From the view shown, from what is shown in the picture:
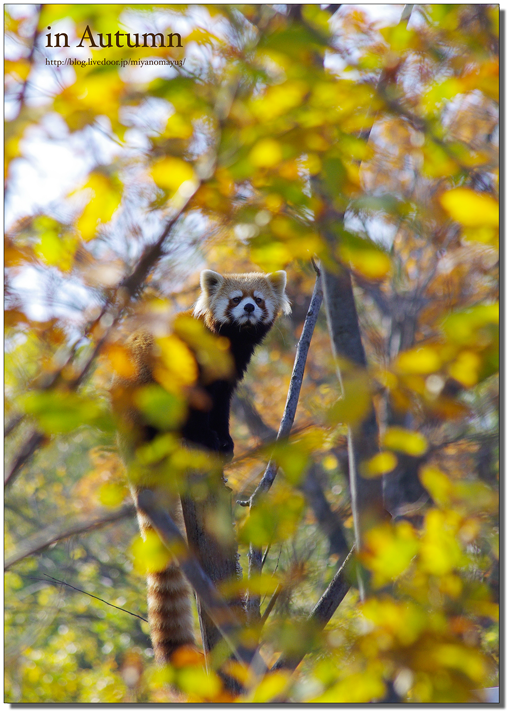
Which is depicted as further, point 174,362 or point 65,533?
point 174,362

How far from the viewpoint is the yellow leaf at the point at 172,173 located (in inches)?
76.3

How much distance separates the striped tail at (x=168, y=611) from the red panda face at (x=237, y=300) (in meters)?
2.04

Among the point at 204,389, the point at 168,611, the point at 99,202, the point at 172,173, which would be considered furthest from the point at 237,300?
the point at 99,202

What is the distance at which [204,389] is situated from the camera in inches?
160

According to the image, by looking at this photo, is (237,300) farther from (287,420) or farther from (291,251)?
(291,251)

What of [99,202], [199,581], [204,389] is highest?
[99,202]

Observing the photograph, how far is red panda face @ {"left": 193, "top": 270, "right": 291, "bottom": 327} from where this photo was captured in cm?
506

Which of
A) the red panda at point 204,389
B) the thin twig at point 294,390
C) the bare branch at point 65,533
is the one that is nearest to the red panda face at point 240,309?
the red panda at point 204,389

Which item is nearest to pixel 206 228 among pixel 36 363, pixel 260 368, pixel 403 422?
pixel 36 363

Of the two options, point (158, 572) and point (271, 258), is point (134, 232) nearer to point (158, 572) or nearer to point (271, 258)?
point (271, 258)

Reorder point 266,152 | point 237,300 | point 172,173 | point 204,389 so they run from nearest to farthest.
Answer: point 266,152, point 172,173, point 204,389, point 237,300

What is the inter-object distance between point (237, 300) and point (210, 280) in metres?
0.31

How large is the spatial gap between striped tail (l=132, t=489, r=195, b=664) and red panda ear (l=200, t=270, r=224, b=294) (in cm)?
218

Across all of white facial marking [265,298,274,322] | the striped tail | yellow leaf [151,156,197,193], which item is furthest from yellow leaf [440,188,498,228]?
white facial marking [265,298,274,322]
